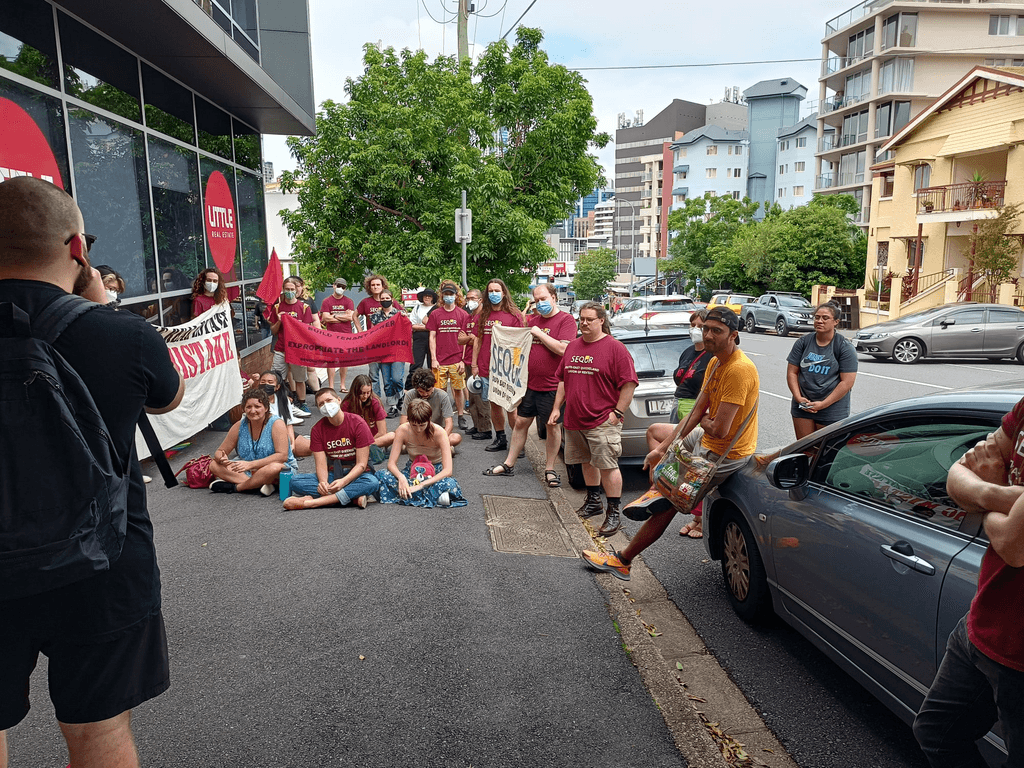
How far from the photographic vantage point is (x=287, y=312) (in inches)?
444

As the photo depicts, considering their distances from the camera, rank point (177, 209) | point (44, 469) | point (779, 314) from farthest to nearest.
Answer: point (779, 314)
point (177, 209)
point (44, 469)

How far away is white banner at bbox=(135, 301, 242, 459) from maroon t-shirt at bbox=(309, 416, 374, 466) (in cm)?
185

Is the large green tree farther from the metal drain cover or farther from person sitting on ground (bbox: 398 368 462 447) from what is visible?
the metal drain cover

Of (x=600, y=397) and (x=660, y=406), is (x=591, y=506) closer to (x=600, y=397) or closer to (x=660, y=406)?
(x=600, y=397)

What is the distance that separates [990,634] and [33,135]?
25.9 feet

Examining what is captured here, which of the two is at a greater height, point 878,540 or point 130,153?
point 130,153

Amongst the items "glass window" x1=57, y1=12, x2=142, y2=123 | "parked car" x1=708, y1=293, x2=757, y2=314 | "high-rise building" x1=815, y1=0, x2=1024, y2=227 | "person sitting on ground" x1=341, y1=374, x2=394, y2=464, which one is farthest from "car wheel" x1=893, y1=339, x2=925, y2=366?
"high-rise building" x1=815, y1=0, x2=1024, y2=227

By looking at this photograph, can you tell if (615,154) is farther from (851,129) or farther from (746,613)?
(746,613)

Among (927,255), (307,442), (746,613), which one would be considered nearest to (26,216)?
(746,613)

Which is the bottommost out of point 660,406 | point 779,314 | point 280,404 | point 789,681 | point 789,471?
point 779,314

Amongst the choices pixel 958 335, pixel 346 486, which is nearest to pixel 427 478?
pixel 346 486

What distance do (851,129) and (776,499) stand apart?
2371 inches

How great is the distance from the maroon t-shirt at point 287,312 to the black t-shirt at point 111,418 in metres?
8.70

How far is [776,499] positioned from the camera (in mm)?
4305
